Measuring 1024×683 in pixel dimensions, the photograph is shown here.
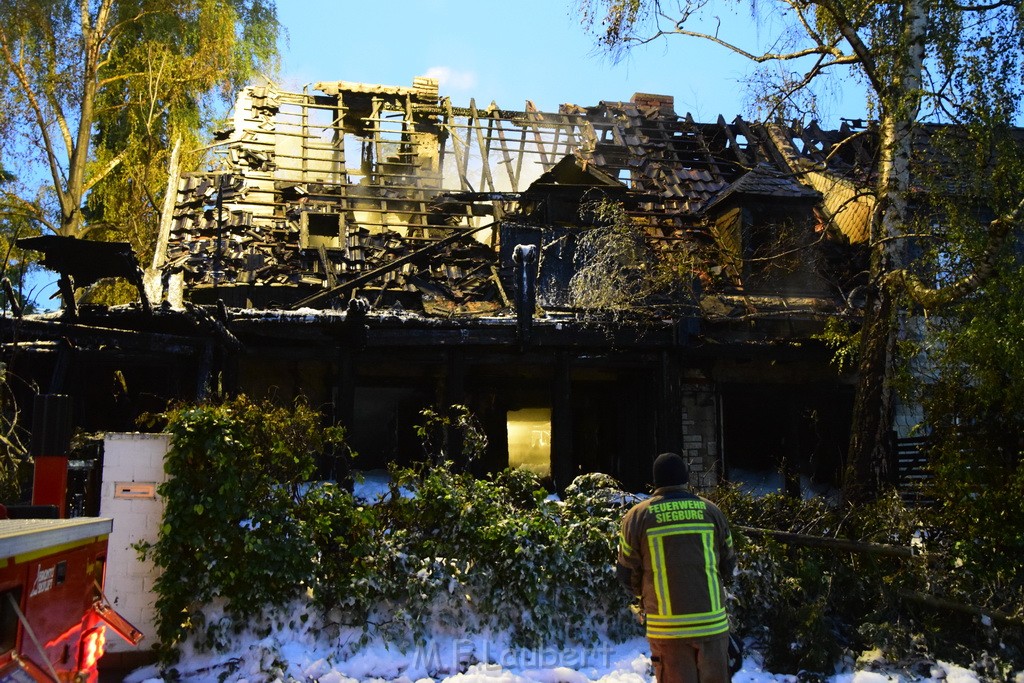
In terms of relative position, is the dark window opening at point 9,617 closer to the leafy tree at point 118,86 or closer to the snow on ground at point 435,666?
the snow on ground at point 435,666

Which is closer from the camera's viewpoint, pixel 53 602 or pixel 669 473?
pixel 53 602

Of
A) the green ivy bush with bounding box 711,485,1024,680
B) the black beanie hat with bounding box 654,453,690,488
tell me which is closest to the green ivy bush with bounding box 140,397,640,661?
the green ivy bush with bounding box 711,485,1024,680

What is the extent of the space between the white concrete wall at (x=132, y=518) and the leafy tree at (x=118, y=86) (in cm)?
1624

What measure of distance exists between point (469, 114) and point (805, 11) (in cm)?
824

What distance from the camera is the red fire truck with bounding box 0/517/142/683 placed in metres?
3.40

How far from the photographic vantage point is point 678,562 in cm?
509

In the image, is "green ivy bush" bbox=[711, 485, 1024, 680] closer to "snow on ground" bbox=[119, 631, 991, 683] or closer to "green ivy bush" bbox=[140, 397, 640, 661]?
"snow on ground" bbox=[119, 631, 991, 683]

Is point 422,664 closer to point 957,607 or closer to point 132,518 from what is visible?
point 132,518

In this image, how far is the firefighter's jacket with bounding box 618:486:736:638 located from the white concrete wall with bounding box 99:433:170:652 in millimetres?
4117

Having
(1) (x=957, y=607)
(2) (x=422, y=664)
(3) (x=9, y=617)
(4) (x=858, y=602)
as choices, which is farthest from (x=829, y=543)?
(3) (x=9, y=617)

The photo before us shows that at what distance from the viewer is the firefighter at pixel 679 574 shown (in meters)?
5.02

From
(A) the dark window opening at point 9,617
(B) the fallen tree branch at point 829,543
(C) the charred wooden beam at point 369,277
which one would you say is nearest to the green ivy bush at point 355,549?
(B) the fallen tree branch at point 829,543

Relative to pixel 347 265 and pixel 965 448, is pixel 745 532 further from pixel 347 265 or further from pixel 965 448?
pixel 347 265

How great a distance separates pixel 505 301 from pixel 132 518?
7.00 metres
